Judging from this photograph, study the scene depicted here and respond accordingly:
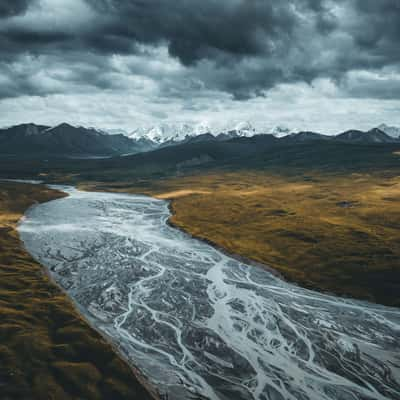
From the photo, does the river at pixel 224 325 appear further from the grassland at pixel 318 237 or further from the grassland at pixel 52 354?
the grassland at pixel 318 237

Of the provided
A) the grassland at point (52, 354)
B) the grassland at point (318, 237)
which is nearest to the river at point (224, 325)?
the grassland at point (52, 354)

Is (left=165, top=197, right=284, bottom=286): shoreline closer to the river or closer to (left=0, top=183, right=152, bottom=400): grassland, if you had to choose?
the river

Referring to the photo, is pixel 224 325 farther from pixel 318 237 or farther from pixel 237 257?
pixel 318 237

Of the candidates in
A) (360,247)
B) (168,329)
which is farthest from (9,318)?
(360,247)

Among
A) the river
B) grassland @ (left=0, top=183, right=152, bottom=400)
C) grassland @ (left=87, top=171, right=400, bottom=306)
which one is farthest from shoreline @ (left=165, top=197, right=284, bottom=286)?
grassland @ (left=0, top=183, right=152, bottom=400)

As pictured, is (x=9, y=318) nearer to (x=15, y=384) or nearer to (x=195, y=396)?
(x=15, y=384)
